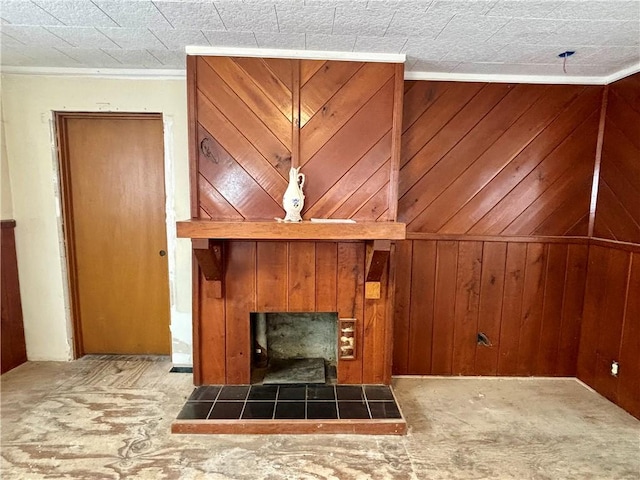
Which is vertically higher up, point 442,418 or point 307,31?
Answer: point 307,31

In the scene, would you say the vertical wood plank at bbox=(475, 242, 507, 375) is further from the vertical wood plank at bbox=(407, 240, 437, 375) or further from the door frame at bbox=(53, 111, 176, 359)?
the door frame at bbox=(53, 111, 176, 359)

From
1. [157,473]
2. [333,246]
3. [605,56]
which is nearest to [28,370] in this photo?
[157,473]

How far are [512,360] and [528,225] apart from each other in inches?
41.7

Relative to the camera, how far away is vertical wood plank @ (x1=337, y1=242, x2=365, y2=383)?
2.46m

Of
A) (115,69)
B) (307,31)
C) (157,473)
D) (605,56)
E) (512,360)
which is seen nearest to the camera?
(157,473)

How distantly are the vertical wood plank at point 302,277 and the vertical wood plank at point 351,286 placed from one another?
0.18m

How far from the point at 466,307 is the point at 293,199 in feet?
5.28

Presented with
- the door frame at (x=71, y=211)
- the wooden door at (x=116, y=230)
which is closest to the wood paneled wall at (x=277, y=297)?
the door frame at (x=71, y=211)

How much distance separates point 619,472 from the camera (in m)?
1.87

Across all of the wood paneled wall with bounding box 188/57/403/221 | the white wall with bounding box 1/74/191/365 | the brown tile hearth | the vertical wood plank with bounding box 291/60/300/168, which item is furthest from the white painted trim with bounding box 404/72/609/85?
the brown tile hearth

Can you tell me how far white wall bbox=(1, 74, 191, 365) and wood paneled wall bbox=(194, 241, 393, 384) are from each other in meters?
0.52

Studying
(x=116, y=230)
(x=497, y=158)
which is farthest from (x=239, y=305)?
(x=497, y=158)

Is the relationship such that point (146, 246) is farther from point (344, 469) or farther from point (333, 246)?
point (344, 469)

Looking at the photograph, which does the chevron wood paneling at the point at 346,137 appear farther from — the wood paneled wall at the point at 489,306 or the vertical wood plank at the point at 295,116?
the wood paneled wall at the point at 489,306
